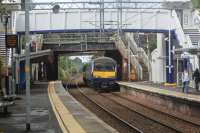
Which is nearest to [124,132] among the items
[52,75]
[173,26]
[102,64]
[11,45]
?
[11,45]

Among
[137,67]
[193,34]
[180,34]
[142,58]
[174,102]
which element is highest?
[193,34]

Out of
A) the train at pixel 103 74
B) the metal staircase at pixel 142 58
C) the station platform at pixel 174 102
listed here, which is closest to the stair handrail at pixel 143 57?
the metal staircase at pixel 142 58

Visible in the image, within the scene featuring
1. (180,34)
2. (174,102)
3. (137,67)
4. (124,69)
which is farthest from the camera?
(124,69)

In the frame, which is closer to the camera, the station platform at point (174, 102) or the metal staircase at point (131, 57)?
the station platform at point (174, 102)

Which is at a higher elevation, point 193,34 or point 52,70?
point 193,34

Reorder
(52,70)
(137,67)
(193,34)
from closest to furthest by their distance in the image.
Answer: (193,34) → (137,67) → (52,70)

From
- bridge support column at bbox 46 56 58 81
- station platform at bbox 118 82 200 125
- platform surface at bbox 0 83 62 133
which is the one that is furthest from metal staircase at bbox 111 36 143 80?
platform surface at bbox 0 83 62 133

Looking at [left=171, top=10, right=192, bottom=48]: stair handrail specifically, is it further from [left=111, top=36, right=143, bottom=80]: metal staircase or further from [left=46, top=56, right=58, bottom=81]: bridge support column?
[left=46, top=56, right=58, bottom=81]: bridge support column

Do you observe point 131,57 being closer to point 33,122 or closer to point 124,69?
point 124,69

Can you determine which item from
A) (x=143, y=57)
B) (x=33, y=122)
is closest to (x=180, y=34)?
(x=143, y=57)

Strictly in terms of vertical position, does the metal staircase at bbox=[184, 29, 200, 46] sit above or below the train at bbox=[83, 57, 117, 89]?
above

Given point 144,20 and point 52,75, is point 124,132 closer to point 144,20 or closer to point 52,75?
point 144,20

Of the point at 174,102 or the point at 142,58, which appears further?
the point at 142,58

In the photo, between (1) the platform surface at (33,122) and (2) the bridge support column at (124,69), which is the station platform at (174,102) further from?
(2) the bridge support column at (124,69)
